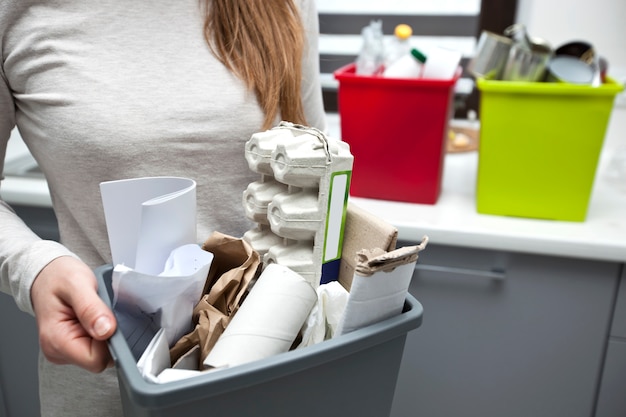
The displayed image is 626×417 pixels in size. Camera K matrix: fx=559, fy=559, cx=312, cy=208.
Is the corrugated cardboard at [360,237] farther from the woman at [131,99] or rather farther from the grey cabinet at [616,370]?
the grey cabinet at [616,370]

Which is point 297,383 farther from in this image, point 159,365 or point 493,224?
point 493,224

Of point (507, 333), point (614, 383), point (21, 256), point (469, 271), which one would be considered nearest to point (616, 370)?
point (614, 383)

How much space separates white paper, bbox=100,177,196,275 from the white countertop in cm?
62

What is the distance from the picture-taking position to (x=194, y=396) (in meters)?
0.31

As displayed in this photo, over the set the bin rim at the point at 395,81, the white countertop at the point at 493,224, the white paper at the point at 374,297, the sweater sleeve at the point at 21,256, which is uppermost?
the bin rim at the point at 395,81

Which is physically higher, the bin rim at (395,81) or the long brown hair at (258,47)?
the long brown hair at (258,47)

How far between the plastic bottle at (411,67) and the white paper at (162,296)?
72cm

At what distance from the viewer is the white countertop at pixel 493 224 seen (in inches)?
36.9

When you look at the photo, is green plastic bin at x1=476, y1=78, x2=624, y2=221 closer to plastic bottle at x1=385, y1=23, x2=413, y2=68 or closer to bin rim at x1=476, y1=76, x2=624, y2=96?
bin rim at x1=476, y1=76, x2=624, y2=96

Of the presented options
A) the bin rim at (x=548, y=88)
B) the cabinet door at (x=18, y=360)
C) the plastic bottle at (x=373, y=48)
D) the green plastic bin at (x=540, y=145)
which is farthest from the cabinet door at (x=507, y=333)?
the cabinet door at (x=18, y=360)

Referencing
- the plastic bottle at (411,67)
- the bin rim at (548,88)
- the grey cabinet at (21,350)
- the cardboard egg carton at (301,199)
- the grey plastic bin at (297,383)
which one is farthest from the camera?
the grey cabinet at (21,350)

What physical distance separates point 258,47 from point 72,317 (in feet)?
1.28

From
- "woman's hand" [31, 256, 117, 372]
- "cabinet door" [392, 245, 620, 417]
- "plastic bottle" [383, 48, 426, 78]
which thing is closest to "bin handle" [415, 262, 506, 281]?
"cabinet door" [392, 245, 620, 417]

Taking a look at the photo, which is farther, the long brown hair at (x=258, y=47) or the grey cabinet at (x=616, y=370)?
the grey cabinet at (x=616, y=370)
